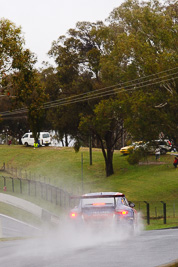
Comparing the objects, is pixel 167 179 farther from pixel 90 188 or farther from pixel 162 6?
pixel 162 6

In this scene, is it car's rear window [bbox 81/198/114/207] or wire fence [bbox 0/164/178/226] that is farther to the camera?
wire fence [bbox 0/164/178/226]

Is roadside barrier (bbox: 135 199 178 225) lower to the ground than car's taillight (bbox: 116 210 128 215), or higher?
lower

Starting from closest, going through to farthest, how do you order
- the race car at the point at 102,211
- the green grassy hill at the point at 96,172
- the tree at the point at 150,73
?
the race car at the point at 102,211
the tree at the point at 150,73
the green grassy hill at the point at 96,172

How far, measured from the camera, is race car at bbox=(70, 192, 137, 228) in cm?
1502

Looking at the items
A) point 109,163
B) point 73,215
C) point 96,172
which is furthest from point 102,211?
point 96,172

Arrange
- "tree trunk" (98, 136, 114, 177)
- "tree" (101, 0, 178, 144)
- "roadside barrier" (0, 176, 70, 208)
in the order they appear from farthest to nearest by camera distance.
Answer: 1. "tree trunk" (98, 136, 114, 177)
2. "tree" (101, 0, 178, 144)
3. "roadside barrier" (0, 176, 70, 208)

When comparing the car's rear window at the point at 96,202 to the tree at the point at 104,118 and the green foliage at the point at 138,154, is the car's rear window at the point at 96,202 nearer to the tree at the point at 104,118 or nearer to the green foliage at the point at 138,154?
the tree at the point at 104,118

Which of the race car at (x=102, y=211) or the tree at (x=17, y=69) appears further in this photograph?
the tree at (x=17, y=69)

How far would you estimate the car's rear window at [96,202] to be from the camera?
15172mm

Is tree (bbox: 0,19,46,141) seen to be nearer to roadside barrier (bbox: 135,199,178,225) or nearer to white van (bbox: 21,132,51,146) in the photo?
roadside barrier (bbox: 135,199,178,225)

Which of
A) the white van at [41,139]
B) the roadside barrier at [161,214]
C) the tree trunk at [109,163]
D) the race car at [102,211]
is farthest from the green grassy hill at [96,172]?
the race car at [102,211]

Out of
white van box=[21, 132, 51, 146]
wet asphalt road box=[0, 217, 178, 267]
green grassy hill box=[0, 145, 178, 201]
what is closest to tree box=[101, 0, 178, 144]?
green grassy hill box=[0, 145, 178, 201]

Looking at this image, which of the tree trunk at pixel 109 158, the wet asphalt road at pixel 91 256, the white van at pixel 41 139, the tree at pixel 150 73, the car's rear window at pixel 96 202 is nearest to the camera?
the wet asphalt road at pixel 91 256

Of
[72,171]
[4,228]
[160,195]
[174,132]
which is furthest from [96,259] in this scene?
[72,171]
